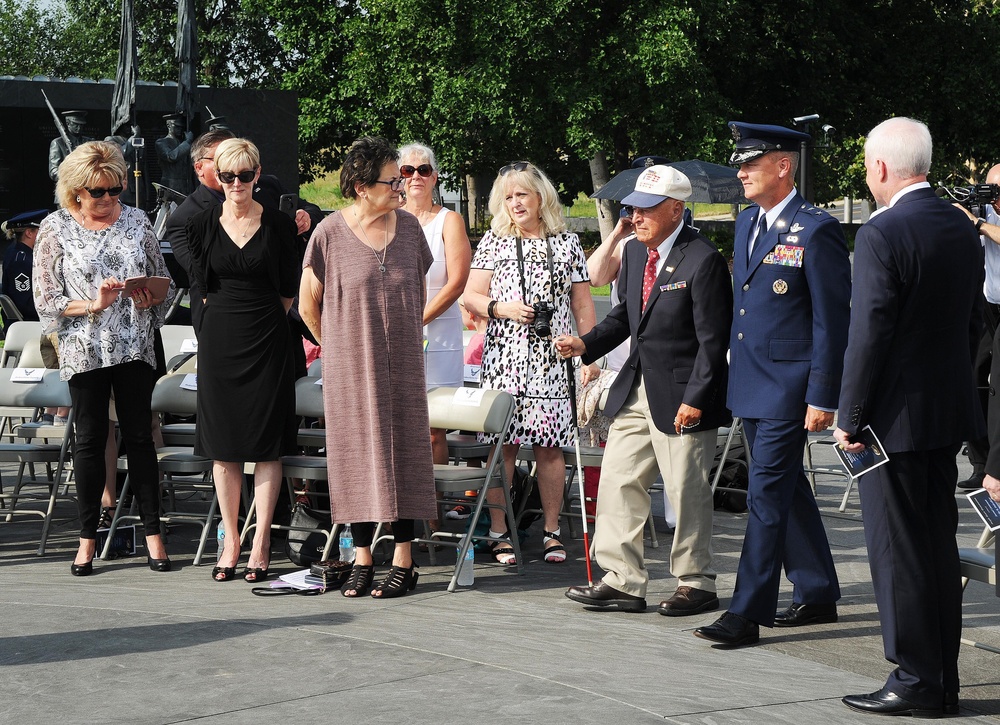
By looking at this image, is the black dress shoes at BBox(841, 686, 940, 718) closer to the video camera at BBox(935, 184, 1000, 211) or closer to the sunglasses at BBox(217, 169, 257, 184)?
the sunglasses at BBox(217, 169, 257, 184)

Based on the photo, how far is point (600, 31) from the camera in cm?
3130

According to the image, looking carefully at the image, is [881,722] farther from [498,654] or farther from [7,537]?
[7,537]

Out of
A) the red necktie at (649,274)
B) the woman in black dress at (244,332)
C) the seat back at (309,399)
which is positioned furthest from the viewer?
the seat back at (309,399)

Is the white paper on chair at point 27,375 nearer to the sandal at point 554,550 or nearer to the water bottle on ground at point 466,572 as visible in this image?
the water bottle on ground at point 466,572

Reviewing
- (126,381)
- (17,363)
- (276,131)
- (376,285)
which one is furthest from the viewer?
(276,131)

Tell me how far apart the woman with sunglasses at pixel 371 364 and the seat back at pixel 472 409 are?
46 cm

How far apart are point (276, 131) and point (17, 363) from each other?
21892 millimetres

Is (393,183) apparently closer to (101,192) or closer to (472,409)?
(472,409)

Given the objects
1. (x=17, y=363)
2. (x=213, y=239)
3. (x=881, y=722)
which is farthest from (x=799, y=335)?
(x=17, y=363)

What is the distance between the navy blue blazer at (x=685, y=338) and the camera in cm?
566

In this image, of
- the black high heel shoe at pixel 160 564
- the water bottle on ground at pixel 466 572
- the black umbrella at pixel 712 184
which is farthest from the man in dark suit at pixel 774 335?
the black umbrella at pixel 712 184

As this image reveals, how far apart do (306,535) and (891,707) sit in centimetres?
333

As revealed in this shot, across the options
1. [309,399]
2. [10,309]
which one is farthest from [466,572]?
[10,309]

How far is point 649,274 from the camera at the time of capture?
595cm
